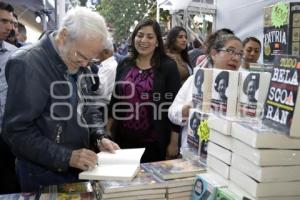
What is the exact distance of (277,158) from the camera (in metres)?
1.01

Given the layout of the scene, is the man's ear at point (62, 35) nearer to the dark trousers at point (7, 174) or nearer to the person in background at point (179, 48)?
the dark trousers at point (7, 174)

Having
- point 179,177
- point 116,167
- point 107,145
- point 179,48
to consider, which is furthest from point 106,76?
point 179,177

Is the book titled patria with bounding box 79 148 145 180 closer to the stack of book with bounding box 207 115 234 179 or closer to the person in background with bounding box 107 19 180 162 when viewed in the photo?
the stack of book with bounding box 207 115 234 179

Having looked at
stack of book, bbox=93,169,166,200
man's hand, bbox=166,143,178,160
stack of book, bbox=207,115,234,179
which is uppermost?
stack of book, bbox=207,115,234,179

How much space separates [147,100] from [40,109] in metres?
1.12

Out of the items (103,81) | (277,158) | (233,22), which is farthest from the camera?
(233,22)

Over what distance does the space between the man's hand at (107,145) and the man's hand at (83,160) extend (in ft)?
0.68

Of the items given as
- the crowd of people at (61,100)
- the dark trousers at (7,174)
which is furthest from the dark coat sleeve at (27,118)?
the dark trousers at (7,174)

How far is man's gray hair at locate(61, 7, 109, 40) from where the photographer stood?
141 centimetres

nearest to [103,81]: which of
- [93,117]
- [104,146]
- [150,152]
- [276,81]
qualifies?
[150,152]

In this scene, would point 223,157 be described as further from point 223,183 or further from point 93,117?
point 93,117

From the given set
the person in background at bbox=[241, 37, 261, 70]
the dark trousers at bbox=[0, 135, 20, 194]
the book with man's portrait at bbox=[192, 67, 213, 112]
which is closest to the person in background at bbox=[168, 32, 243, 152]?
the book with man's portrait at bbox=[192, 67, 213, 112]

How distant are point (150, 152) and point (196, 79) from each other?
1083 mm

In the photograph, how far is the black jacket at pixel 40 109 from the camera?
55.7 inches
